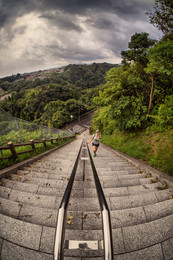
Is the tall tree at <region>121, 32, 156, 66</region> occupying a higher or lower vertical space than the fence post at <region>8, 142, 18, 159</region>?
higher

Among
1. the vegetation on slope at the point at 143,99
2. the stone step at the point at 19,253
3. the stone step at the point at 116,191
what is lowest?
the stone step at the point at 116,191

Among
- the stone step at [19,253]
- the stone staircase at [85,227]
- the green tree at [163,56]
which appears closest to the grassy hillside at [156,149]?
the stone staircase at [85,227]

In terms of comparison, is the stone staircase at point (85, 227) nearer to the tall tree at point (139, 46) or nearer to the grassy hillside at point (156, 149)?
the grassy hillside at point (156, 149)

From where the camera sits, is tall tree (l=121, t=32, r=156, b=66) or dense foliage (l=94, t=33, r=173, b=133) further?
tall tree (l=121, t=32, r=156, b=66)

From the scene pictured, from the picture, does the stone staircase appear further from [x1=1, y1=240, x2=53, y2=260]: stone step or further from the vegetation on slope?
the vegetation on slope

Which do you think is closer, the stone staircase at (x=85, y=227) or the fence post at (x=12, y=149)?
the stone staircase at (x=85, y=227)

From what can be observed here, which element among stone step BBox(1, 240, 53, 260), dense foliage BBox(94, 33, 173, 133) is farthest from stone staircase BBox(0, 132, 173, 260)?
dense foliage BBox(94, 33, 173, 133)

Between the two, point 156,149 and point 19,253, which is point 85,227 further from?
point 156,149

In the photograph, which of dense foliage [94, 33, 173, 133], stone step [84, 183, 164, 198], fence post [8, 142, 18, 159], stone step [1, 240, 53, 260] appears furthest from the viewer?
dense foliage [94, 33, 173, 133]

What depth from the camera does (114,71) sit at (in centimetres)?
695

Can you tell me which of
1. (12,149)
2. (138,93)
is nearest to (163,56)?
(138,93)

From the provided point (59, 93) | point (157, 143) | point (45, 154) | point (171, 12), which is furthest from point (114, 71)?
point (59, 93)

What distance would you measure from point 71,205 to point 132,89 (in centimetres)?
733

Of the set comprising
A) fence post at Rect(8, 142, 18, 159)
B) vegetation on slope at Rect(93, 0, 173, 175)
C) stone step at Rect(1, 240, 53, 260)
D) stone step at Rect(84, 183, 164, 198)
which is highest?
vegetation on slope at Rect(93, 0, 173, 175)
